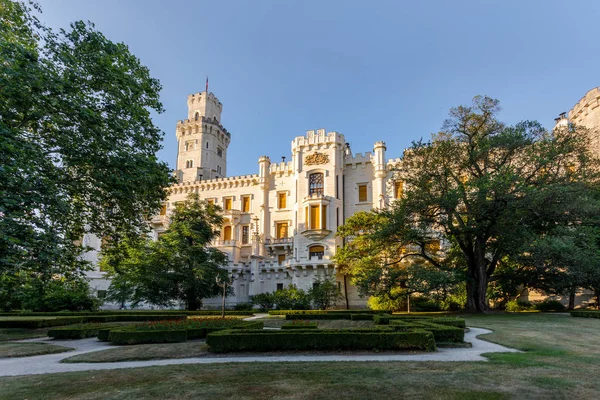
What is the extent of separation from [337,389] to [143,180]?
40.8 feet

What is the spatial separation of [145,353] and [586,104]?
1761 inches

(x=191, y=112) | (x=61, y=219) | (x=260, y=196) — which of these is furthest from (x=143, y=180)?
(x=191, y=112)

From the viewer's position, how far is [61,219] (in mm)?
13875

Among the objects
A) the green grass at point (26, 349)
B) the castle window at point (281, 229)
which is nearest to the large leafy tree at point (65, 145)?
the green grass at point (26, 349)

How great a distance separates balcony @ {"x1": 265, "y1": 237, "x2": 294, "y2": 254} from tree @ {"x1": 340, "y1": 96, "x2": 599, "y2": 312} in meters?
18.6

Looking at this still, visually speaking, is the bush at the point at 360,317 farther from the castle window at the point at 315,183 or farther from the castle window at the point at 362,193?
the castle window at the point at 362,193

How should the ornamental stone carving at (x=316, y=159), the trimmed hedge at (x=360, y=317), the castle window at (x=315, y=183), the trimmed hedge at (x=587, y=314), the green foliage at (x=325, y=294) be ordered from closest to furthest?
the trimmed hedge at (x=587, y=314), the trimmed hedge at (x=360, y=317), the green foliage at (x=325, y=294), the castle window at (x=315, y=183), the ornamental stone carving at (x=316, y=159)

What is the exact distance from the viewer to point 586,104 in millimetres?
38406

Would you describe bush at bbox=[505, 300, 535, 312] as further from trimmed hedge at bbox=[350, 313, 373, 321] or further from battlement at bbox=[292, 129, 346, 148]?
battlement at bbox=[292, 129, 346, 148]

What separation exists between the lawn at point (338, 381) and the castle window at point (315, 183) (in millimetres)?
35068

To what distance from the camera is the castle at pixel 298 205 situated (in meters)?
42.5

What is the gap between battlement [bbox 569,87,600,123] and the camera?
3719 cm

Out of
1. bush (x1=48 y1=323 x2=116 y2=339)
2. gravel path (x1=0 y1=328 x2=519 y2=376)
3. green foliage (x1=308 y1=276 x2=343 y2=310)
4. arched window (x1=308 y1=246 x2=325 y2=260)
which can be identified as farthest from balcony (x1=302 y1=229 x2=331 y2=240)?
gravel path (x1=0 y1=328 x2=519 y2=376)

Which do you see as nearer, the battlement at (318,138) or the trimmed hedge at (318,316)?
the trimmed hedge at (318,316)
